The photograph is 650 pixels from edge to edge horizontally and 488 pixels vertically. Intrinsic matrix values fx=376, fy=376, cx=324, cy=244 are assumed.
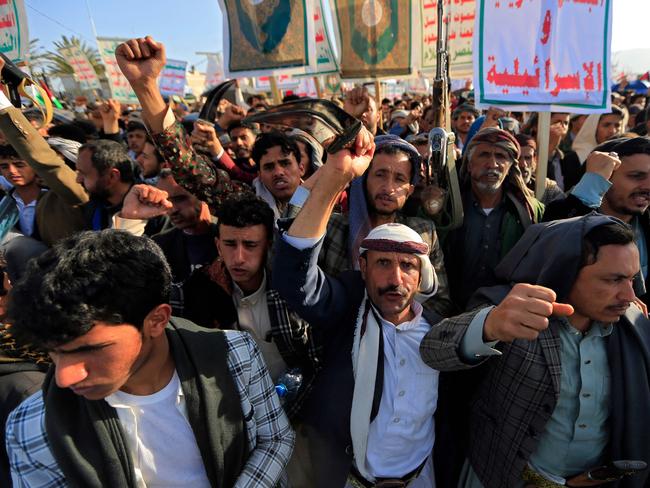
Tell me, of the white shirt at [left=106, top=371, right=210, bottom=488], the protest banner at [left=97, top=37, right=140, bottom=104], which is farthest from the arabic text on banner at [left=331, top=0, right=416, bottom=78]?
the protest banner at [left=97, top=37, right=140, bottom=104]

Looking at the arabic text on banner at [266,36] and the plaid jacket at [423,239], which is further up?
the arabic text on banner at [266,36]

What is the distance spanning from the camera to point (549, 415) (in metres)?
1.51

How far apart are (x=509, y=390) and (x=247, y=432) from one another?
42.6 inches

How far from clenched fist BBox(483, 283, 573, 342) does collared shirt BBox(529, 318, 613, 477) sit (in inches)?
21.6

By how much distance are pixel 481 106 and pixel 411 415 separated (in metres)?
2.31

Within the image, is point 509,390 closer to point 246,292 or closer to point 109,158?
point 246,292

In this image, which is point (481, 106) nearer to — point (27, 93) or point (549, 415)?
point (549, 415)

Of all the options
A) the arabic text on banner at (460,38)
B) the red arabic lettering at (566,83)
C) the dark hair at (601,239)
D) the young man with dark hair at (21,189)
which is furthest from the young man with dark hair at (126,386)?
the arabic text on banner at (460,38)

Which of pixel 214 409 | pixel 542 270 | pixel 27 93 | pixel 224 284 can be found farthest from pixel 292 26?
pixel 214 409

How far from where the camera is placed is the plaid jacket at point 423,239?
1.99 m

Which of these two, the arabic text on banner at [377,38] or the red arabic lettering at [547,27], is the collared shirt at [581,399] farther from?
the arabic text on banner at [377,38]

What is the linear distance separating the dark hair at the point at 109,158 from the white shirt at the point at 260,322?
1353mm

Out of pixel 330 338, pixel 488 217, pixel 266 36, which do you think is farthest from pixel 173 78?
pixel 330 338

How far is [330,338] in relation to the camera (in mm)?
1755
